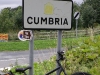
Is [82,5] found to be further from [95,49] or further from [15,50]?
[95,49]

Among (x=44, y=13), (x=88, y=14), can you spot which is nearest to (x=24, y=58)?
(x=44, y=13)

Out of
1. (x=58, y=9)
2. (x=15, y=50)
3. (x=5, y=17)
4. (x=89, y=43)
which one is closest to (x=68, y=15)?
(x=58, y=9)

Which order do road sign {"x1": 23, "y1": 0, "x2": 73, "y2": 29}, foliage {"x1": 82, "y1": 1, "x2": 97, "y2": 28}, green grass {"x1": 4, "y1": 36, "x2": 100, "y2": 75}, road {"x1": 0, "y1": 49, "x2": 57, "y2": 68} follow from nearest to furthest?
road sign {"x1": 23, "y1": 0, "x2": 73, "y2": 29} → green grass {"x1": 4, "y1": 36, "x2": 100, "y2": 75} → road {"x1": 0, "y1": 49, "x2": 57, "y2": 68} → foliage {"x1": 82, "y1": 1, "x2": 97, "y2": 28}

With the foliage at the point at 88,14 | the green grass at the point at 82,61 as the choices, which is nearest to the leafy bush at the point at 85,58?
the green grass at the point at 82,61

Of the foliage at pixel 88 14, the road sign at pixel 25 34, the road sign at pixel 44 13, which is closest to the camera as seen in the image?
the road sign at pixel 44 13

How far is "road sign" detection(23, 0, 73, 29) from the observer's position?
3154 mm

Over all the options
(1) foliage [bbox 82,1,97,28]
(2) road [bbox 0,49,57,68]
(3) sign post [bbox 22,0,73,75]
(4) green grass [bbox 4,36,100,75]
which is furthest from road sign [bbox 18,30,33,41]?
(1) foliage [bbox 82,1,97,28]

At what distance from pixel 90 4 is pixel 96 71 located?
52.8 meters

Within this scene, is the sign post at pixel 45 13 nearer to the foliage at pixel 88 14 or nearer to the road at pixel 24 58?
the road at pixel 24 58

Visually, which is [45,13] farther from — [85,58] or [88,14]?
[88,14]

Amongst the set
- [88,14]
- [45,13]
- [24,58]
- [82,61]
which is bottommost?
[24,58]

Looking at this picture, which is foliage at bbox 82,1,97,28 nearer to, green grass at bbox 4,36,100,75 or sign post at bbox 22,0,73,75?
green grass at bbox 4,36,100,75

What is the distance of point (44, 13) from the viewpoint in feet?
Answer: 10.4

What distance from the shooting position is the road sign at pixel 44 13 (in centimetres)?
315
